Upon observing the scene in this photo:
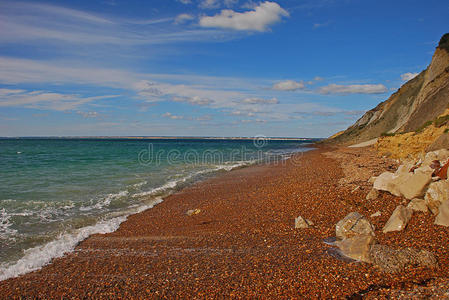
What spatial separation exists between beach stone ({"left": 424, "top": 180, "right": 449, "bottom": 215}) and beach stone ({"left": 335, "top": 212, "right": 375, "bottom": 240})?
1.98 m

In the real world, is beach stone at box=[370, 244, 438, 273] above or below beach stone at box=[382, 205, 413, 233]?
below

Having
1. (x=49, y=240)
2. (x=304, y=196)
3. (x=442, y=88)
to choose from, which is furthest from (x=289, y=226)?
(x=442, y=88)

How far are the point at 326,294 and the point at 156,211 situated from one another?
8987 millimetres

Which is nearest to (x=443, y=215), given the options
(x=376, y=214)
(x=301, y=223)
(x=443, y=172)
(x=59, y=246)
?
(x=376, y=214)

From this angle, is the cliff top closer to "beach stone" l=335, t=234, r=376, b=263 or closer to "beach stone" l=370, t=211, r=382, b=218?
"beach stone" l=370, t=211, r=382, b=218

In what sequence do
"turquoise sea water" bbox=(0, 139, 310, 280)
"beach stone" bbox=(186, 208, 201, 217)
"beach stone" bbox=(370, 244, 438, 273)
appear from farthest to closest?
"beach stone" bbox=(186, 208, 201, 217)
"turquoise sea water" bbox=(0, 139, 310, 280)
"beach stone" bbox=(370, 244, 438, 273)

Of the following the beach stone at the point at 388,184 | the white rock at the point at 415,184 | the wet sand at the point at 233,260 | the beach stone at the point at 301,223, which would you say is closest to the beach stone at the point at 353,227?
the wet sand at the point at 233,260

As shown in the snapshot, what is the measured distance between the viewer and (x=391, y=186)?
10250mm

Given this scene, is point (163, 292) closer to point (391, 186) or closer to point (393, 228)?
point (393, 228)

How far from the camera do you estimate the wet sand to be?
5.39 metres

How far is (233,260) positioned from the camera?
6738mm

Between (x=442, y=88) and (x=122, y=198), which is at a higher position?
(x=442, y=88)

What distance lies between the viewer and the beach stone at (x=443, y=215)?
7.19 meters

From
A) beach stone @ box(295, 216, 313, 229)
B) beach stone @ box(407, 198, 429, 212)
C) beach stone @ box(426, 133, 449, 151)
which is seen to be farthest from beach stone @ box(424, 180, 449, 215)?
beach stone @ box(426, 133, 449, 151)
